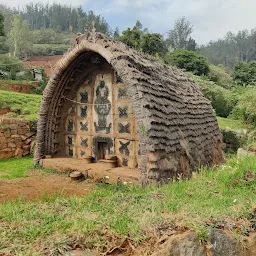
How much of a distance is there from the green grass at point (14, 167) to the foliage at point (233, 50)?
208 ft

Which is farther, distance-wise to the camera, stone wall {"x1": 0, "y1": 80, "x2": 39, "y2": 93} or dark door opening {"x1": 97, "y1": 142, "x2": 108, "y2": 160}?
stone wall {"x1": 0, "y1": 80, "x2": 39, "y2": 93}

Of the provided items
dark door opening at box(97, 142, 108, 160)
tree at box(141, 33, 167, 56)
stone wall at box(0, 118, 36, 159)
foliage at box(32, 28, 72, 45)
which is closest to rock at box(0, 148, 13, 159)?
stone wall at box(0, 118, 36, 159)

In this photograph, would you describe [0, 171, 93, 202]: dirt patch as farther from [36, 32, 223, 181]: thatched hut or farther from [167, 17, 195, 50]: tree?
[167, 17, 195, 50]: tree

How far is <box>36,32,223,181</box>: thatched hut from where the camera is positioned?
6371mm

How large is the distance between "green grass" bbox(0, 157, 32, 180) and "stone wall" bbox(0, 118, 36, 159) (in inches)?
13.7

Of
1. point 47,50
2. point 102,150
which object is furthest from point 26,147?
point 47,50

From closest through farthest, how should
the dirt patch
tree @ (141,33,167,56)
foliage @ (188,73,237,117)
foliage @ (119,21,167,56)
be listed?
the dirt patch, foliage @ (188,73,237,117), foliage @ (119,21,167,56), tree @ (141,33,167,56)

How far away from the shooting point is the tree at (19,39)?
→ 44.3m

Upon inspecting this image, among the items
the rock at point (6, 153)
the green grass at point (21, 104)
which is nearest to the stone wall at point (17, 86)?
the green grass at point (21, 104)

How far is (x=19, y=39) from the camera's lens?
151 feet

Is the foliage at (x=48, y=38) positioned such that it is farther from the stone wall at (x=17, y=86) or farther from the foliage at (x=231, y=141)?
the foliage at (x=231, y=141)

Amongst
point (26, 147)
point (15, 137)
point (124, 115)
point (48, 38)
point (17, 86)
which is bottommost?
point (26, 147)

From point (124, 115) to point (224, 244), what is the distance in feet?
17.6

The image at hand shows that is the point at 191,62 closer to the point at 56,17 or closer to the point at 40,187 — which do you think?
the point at 40,187
